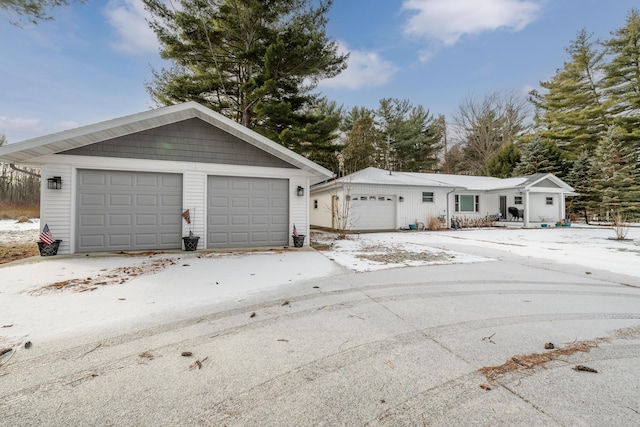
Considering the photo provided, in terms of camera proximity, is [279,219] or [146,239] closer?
[146,239]

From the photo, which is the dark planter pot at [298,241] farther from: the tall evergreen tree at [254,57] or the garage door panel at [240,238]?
the tall evergreen tree at [254,57]

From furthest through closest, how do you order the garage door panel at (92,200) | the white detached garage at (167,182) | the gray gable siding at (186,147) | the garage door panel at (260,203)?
the garage door panel at (260,203) → the gray gable siding at (186,147) → the garage door panel at (92,200) → the white detached garage at (167,182)

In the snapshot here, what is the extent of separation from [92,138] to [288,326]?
7157 mm

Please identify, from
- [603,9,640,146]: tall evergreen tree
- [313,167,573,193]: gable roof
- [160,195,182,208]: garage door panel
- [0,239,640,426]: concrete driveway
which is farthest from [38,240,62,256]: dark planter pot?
[603,9,640,146]: tall evergreen tree

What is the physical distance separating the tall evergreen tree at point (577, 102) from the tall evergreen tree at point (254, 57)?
22462 mm

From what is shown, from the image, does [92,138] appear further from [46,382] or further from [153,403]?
[153,403]

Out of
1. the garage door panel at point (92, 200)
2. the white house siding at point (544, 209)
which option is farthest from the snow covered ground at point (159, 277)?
the white house siding at point (544, 209)

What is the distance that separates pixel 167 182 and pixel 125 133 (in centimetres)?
151

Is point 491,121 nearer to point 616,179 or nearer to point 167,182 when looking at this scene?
point 616,179

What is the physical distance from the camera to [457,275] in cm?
515

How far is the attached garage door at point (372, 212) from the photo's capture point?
581 inches

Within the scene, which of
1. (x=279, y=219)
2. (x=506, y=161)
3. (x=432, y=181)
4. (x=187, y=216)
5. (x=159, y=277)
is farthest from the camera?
(x=506, y=161)

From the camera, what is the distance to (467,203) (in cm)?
1822

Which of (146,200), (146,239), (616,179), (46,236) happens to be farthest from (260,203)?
(616,179)
